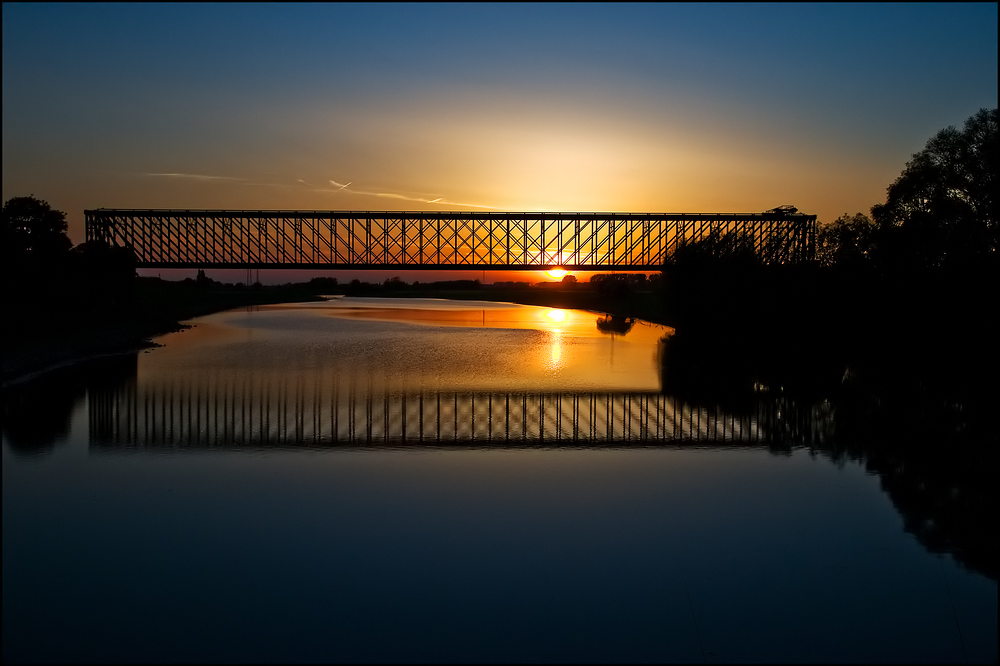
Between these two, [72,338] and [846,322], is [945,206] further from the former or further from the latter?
[72,338]

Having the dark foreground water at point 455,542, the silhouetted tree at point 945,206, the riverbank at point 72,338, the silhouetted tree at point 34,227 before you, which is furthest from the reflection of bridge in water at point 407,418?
the silhouetted tree at point 34,227

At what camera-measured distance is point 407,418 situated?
2694cm

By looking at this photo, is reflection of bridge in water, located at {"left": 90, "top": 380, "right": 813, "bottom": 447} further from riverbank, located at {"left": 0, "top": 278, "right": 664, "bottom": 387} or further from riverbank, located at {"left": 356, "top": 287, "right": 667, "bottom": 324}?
riverbank, located at {"left": 356, "top": 287, "right": 667, "bottom": 324}

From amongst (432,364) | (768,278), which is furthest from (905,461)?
(768,278)

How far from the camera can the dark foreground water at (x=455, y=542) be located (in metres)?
10.5

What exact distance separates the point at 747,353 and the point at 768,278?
9581 millimetres

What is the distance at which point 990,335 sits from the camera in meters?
44.0

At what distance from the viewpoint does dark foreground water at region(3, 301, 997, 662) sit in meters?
10.5

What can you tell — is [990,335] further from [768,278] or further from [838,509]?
[838,509]

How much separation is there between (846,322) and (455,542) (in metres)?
48.1

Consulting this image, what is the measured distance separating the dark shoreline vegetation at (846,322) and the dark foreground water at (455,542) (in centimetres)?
286

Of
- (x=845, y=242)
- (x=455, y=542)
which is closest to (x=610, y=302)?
(x=845, y=242)

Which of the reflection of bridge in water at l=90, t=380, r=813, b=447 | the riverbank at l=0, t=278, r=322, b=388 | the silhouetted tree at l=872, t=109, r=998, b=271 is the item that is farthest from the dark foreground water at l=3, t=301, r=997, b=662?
the silhouetted tree at l=872, t=109, r=998, b=271

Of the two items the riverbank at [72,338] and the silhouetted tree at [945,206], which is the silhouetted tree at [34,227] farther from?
the silhouetted tree at [945,206]
